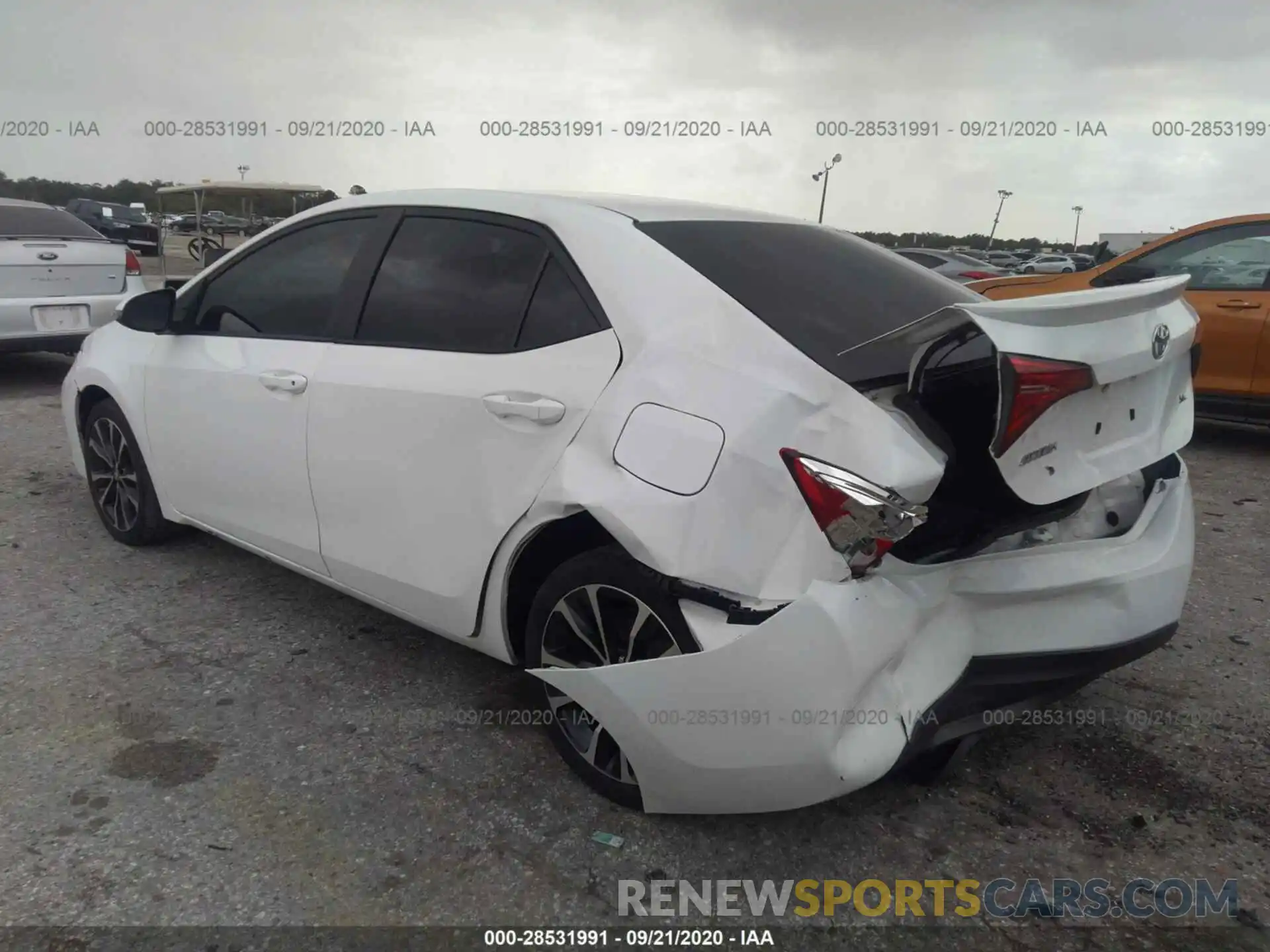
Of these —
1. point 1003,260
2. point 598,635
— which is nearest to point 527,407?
point 598,635

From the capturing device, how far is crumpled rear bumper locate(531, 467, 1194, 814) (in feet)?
6.43

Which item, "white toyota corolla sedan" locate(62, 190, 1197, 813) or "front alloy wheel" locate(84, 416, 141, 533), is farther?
"front alloy wheel" locate(84, 416, 141, 533)

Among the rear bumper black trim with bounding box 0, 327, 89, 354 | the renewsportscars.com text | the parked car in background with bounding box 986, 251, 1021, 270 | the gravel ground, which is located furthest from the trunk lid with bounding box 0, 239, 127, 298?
the parked car in background with bounding box 986, 251, 1021, 270

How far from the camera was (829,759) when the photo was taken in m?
1.99

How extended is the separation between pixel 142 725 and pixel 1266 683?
3.63m

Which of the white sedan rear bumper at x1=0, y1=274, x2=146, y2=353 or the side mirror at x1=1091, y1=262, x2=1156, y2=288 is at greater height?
the side mirror at x1=1091, y1=262, x2=1156, y2=288

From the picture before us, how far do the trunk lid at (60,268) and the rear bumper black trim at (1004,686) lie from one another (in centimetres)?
741

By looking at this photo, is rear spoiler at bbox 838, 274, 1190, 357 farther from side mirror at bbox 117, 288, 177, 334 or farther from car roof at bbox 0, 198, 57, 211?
car roof at bbox 0, 198, 57, 211

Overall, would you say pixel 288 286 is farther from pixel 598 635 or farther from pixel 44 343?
pixel 44 343

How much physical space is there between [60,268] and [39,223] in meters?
0.50

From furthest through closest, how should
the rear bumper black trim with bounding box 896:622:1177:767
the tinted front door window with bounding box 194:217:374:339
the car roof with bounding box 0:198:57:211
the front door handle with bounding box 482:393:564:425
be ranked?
1. the car roof with bounding box 0:198:57:211
2. the tinted front door window with bounding box 194:217:374:339
3. the front door handle with bounding box 482:393:564:425
4. the rear bumper black trim with bounding box 896:622:1177:767

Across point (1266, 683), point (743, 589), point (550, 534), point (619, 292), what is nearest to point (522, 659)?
point (550, 534)

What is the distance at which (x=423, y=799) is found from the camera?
2461 mm

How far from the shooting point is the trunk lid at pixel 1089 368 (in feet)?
6.32
